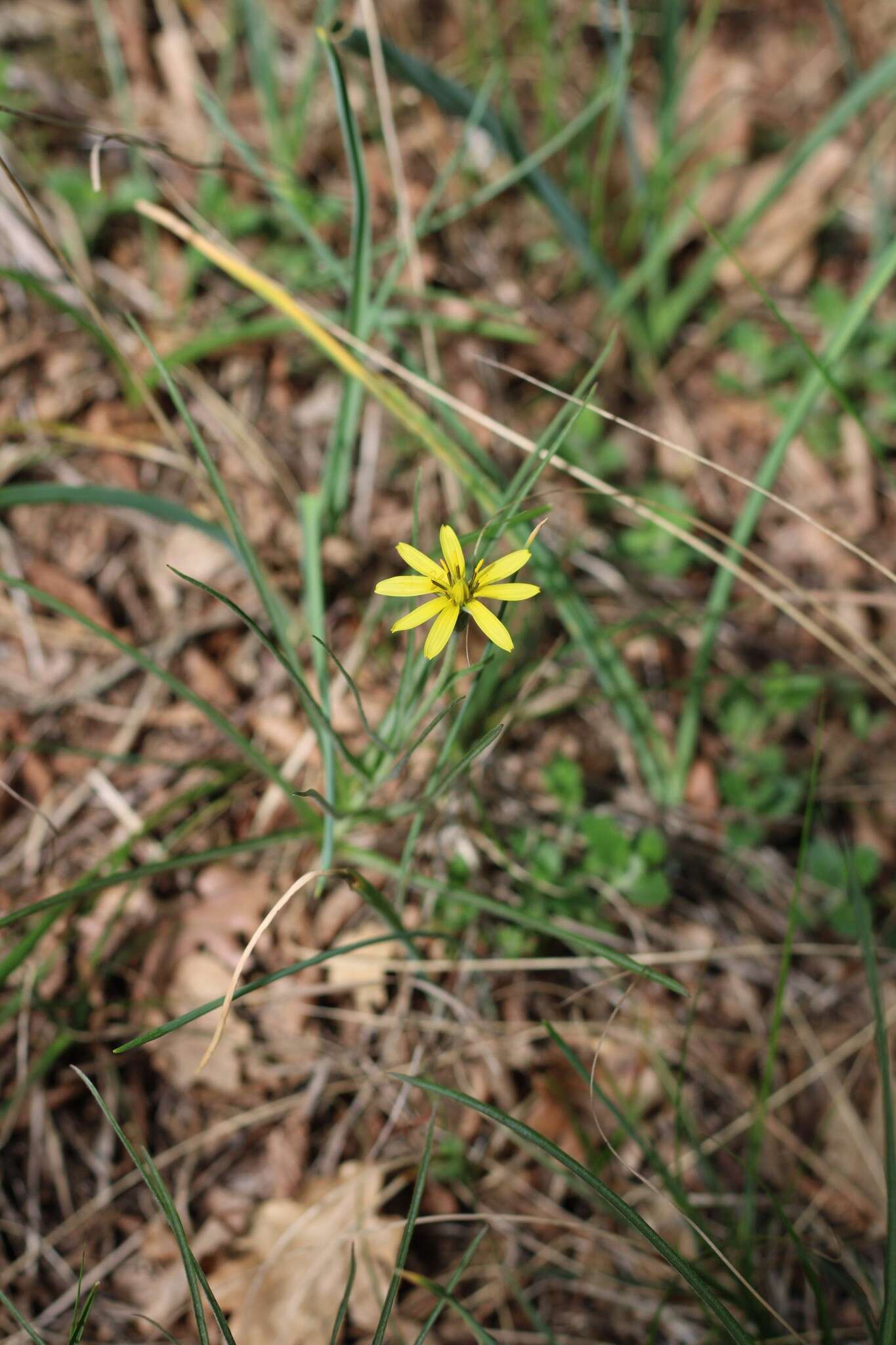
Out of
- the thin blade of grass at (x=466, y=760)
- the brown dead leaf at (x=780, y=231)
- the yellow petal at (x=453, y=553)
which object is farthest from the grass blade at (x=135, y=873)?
the brown dead leaf at (x=780, y=231)

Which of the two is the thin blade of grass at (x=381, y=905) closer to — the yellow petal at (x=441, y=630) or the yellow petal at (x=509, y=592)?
the yellow petal at (x=441, y=630)

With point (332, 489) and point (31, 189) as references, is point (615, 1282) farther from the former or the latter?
point (31, 189)

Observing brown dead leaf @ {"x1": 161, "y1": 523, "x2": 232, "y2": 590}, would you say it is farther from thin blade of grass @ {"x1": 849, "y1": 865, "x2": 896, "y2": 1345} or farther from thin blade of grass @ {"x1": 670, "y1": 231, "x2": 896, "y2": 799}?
thin blade of grass @ {"x1": 849, "y1": 865, "x2": 896, "y2": 1345}

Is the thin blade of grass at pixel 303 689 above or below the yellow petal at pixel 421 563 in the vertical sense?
below

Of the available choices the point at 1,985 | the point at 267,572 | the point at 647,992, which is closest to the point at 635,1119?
the point at 647,992

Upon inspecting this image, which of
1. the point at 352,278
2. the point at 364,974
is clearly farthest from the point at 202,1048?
the point at 352,278

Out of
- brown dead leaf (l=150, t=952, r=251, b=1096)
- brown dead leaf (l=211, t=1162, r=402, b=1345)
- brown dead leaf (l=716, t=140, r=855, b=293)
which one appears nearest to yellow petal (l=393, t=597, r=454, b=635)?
brown dead leaf (l=150, t=952, r=251, b=1096)

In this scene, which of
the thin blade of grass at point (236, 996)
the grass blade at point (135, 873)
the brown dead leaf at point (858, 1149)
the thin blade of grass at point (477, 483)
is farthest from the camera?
the brown dead leaf at point (858, 1149)

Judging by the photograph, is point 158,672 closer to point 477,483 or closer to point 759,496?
point 477,483
